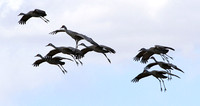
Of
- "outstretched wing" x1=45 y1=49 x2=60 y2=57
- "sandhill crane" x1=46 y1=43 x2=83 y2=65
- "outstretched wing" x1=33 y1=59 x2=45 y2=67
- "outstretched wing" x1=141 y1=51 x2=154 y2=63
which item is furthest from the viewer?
"outstretched wing" x1=141 y1=51 x2=154 y2=63

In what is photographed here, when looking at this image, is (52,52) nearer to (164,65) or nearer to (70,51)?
(70,51)

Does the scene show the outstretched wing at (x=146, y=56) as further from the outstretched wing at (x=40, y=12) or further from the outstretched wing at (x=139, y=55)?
the outstretched wing at (x=40, y=12)

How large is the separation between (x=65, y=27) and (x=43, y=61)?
4208 millimetres

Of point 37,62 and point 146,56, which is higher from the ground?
point 146,56

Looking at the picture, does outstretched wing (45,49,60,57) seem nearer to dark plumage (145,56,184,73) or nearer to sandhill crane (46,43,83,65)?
sandhill crane (46,43,83,65)

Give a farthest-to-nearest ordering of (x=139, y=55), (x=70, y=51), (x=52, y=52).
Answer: (x=139, y=55), (x=52, y=52), (x=70, y=51)

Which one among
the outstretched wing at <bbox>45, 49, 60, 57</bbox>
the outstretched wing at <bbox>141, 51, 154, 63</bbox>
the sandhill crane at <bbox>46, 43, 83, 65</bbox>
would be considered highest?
the outstretched wing at <bbox>141, 51, 154, 63</bbox>

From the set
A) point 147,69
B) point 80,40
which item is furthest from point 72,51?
point 147,69

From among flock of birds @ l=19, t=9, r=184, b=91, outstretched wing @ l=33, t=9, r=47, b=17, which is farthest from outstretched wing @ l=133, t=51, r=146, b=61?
outstretched wing @ l=33, t=9, r=47, b=17

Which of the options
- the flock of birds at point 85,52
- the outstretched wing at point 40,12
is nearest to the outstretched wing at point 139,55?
the flock of birds at point 85,52

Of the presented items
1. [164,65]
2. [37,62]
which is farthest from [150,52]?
[37,62]

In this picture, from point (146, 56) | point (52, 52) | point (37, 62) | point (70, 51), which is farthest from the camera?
Answer: point (146, 56)

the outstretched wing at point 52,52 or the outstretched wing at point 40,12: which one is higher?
the outstretched wing at point 40,12

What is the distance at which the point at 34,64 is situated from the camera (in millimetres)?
47219
